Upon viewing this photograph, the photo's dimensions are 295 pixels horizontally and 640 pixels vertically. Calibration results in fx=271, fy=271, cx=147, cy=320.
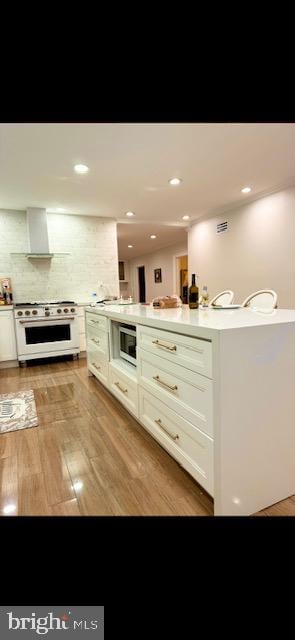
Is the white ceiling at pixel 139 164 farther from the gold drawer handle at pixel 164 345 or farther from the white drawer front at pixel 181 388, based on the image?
the white drawer front at pixel 181 388

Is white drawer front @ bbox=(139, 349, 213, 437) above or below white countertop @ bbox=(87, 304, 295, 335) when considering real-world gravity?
below

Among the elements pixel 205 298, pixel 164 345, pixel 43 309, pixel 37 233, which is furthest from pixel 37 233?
pixel 164 345

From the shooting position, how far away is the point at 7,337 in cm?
393

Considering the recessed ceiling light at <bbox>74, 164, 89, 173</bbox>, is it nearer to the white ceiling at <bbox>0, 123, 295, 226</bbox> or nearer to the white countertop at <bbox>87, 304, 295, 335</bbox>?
the white ceiling at <bbox>0, 123, 295, 226</bbox>

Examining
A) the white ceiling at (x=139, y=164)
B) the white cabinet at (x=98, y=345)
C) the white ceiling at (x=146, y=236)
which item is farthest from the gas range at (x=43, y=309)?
the white ceiling at (x=146, y=236)

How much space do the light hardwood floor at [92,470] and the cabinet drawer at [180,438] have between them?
15 cm

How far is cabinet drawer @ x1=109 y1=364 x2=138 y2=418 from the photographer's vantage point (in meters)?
1.85

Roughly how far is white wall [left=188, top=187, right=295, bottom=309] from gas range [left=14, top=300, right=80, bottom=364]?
2.71 meters

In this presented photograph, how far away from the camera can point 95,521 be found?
1.16 meters

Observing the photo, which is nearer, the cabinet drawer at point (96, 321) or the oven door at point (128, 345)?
the oven door at point (128, 345)

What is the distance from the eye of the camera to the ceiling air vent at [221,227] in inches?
189

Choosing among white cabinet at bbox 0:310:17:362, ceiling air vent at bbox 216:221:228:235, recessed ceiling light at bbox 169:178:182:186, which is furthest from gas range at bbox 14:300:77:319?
ceiling air vent at bbox 216:221:228:235

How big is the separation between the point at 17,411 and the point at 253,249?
3917mm
